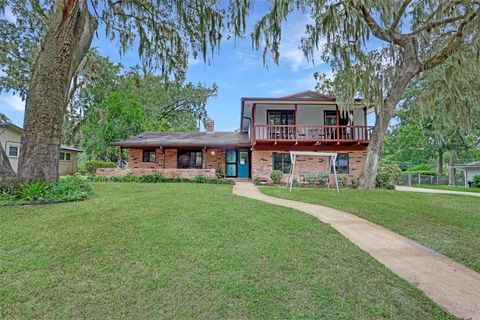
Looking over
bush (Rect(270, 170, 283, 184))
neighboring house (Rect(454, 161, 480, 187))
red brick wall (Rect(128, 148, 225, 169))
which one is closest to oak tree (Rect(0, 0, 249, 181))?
bush (Rect(270, 170, 283, 184))

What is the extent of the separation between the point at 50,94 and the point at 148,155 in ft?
33.4

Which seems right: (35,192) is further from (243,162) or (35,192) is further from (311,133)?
(311,133)

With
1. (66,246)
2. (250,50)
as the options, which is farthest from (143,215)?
(250,50)

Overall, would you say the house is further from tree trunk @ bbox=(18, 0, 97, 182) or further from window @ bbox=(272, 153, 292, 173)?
tree trunk @ bbox=(18, 0, 97, 182)

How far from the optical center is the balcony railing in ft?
46.9

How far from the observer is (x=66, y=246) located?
11.4 feet

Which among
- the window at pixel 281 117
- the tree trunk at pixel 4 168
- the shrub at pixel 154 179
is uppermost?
the window at pixel 281 117

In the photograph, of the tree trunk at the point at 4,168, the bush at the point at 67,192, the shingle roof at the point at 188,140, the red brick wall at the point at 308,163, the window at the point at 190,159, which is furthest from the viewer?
the window at the point at 190,159

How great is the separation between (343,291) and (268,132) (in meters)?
12.4

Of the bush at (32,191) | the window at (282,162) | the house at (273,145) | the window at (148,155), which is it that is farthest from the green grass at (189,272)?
the window at (148,155)

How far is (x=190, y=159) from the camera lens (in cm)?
1694

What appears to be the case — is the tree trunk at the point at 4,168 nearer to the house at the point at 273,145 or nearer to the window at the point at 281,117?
the house at the point at 273,145

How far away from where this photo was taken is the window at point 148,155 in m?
16.6

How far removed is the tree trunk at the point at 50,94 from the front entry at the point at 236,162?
34.4ft
